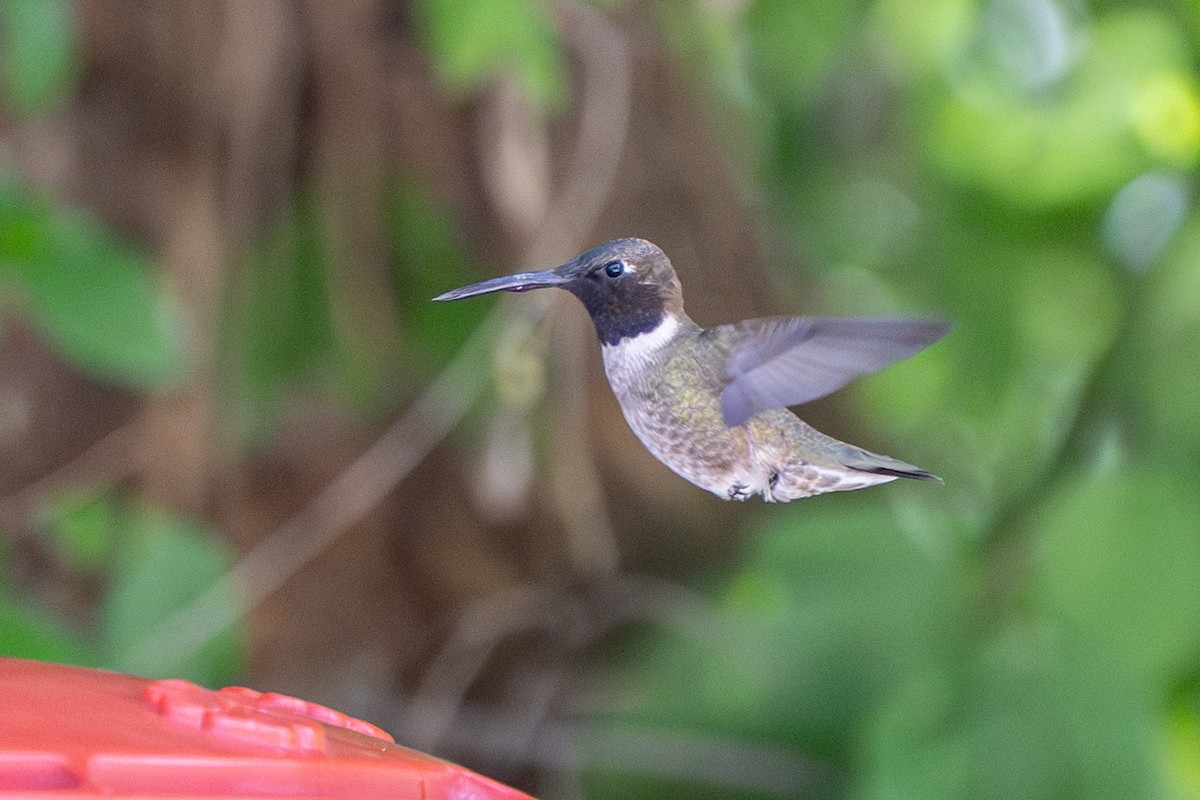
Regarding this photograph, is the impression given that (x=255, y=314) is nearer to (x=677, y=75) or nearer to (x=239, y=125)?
(x=239, y=125)

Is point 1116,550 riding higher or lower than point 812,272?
lower

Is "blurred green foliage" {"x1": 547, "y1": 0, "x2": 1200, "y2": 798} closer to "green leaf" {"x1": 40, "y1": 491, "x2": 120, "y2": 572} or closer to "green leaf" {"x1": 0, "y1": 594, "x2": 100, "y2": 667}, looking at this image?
"green leaf" {"x1": 40, "y1": 491, "x2": 120, "y2": 572}

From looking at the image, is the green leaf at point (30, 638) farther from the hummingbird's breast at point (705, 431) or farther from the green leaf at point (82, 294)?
the hummingbird's breast at point (705, 431)

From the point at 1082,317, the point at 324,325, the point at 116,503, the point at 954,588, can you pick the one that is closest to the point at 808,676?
the point at 954,588

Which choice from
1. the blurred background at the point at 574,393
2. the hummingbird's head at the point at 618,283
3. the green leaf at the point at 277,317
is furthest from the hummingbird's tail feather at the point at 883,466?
the green leaf at the point at 277,317

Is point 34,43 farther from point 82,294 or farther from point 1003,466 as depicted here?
point 1003,466

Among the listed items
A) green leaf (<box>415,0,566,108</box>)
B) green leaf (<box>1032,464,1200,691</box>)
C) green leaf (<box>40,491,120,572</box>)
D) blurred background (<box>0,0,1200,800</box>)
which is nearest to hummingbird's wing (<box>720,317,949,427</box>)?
green leaf (<box>415,0,566,108</box>)
